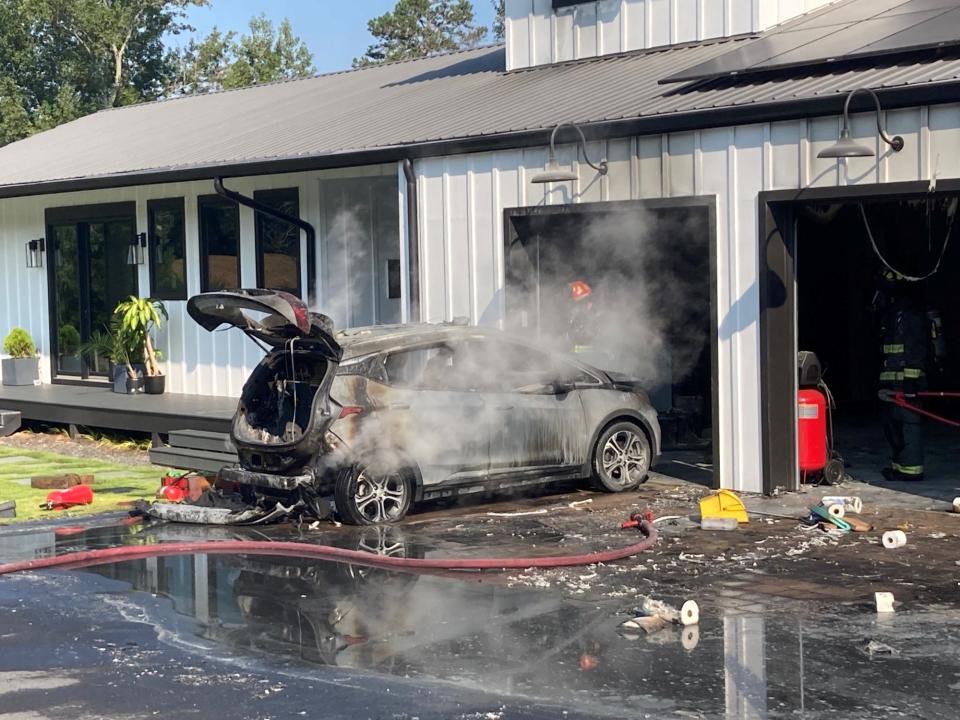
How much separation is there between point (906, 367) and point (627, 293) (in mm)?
4219

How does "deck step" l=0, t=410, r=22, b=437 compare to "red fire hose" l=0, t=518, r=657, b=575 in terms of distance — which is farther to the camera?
"deck step" l=0, t=410, r=22, b=437

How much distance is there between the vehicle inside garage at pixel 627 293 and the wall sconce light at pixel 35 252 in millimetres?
10360

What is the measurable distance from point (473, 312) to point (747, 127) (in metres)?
3.75

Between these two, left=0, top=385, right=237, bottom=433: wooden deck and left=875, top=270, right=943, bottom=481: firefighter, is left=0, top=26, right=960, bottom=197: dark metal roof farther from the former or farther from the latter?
left=0, top=385, right=237, bottom=433: wooden deck

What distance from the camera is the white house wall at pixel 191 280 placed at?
689 inches

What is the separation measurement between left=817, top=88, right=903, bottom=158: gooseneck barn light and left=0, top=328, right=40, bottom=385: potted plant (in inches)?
570

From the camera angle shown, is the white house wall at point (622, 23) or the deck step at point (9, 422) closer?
the white house wall at point (622, 23)

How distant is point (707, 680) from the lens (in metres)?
6.60

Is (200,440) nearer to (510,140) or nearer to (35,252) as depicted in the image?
(510,140)

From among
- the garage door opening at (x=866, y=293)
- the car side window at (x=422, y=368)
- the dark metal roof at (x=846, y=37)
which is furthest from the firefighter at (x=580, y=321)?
the car side window at (x=422, y=368)

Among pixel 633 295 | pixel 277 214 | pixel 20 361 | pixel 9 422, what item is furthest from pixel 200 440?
pixel 20 361

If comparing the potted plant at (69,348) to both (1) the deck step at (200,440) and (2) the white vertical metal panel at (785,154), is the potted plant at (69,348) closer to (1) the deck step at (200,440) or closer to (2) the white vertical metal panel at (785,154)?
(1) the deck step at (200,440)

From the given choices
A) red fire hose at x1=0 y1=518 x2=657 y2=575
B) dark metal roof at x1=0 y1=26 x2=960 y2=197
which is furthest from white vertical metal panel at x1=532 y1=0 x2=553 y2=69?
red fire hose at x1=0 y1=518 x2=657 y2=575

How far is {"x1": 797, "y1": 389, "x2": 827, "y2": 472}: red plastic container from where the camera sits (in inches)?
471
